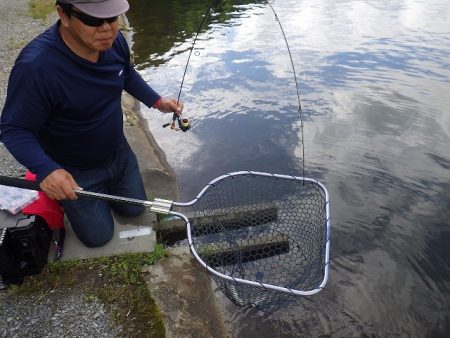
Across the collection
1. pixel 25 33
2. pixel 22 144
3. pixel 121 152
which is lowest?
pixel 25 33

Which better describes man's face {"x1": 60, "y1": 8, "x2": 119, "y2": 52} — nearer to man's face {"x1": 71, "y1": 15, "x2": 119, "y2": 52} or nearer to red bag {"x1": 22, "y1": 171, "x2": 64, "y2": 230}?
man's face {"x1": 71, "y1": 15, "x2": 119, "y2": 52}

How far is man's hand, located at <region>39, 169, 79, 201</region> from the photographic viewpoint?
300cm

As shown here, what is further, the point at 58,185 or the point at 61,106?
the point at 61,106

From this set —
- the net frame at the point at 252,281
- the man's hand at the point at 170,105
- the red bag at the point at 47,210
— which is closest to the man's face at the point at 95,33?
the man's hand at the point at 170,105

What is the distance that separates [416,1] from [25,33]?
16.1m

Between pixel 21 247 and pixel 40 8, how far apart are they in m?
17.3

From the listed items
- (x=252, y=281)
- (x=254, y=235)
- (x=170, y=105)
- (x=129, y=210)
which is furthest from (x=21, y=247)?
(x=254, y=235)

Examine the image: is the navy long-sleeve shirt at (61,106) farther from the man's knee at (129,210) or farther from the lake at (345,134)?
the lake at (345,134)

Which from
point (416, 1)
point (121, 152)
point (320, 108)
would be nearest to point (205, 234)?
point (121, 152)

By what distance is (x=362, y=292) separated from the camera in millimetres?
4609

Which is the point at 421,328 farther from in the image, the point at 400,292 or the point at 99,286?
the point at 99,286

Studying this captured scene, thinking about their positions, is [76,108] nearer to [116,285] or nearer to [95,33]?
[95,33]

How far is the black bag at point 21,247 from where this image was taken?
348 cm

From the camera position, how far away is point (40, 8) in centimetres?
1734
